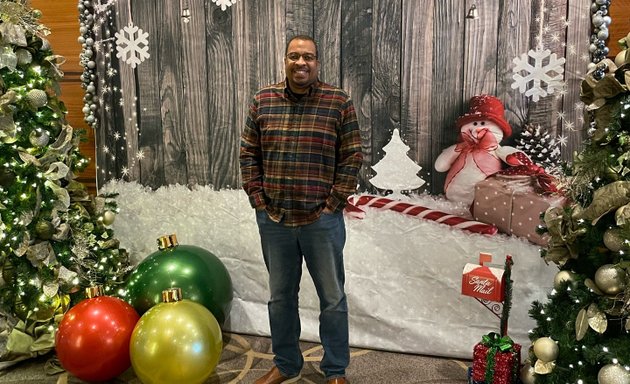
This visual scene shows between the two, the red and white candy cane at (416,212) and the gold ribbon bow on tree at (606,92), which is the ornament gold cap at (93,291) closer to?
the red and white candy cane at (416,212)

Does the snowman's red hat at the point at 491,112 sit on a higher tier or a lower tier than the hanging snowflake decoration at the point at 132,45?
lower

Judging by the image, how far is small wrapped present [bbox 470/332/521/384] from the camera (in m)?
2.54

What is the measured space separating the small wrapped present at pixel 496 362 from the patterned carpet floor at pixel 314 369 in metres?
0.29

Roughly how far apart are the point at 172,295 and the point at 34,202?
916 millimetres

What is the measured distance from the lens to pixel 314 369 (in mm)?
2980

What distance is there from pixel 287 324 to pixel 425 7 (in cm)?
181

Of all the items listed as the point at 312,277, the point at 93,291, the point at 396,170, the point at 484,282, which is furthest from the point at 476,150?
the point at 93,291

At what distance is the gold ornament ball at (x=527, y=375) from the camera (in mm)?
2415

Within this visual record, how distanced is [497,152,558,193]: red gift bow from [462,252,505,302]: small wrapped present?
58cm

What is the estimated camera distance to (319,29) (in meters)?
3.23

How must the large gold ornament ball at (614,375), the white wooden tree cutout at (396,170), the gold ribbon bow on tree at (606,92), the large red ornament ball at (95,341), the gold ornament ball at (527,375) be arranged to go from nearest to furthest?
the large gold ornament ball at (614,375) → the gold ribbon bow on tree at (606,92) → the gold ornament ball at (527,375) → the large red ornament ball at (95,341) → the white wooden tree cutout at (396,170)

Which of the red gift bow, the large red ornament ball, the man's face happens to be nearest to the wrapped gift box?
the red gift bow

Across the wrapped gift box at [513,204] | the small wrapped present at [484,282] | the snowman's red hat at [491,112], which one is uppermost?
the snowman's red hat at [491,112]

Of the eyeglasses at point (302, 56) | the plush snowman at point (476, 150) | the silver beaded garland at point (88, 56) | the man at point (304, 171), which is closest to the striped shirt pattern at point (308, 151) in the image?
the man at point (304, 171)
